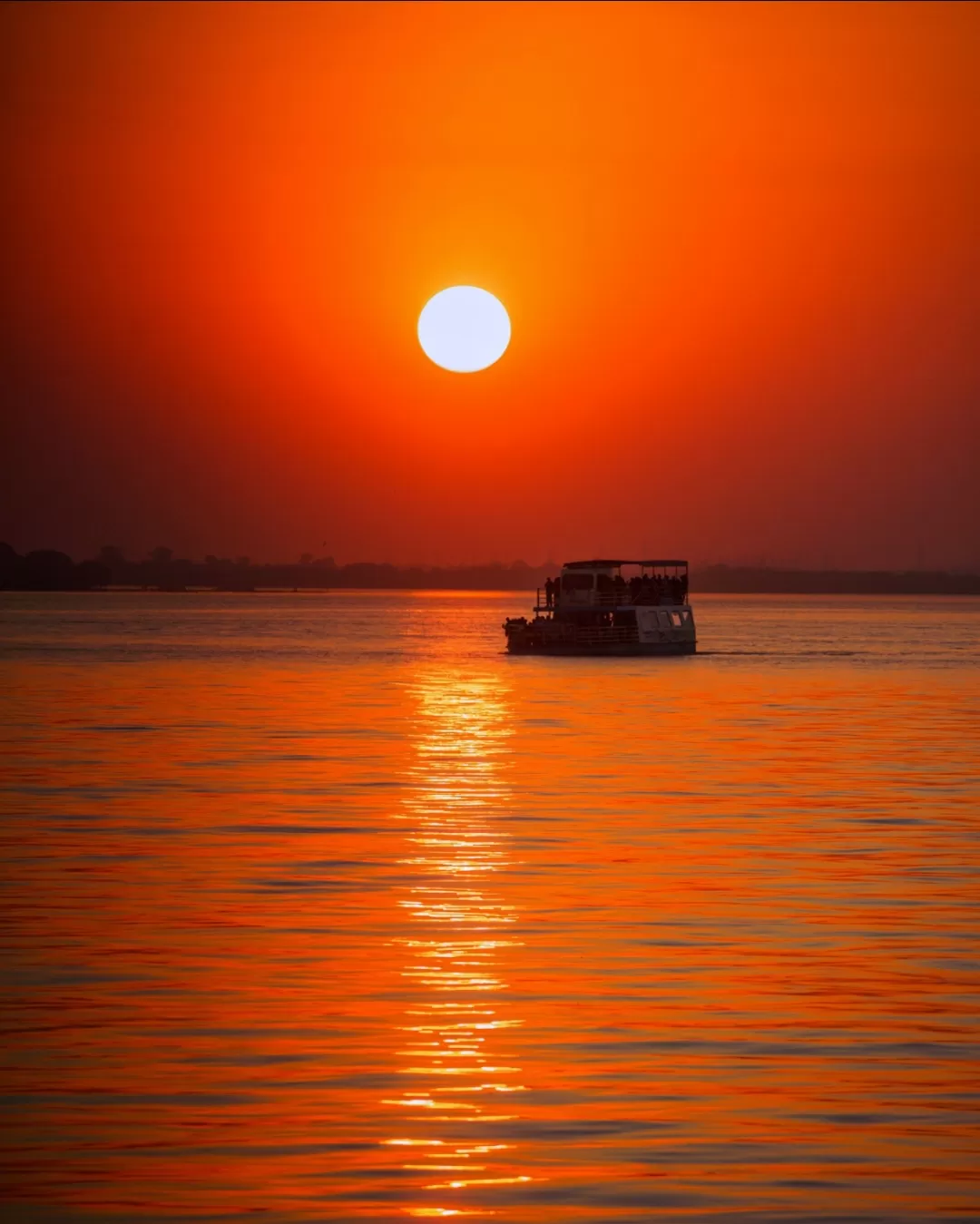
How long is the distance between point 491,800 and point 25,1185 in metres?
28.1

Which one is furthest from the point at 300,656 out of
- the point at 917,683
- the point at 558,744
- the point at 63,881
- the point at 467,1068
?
the point at 467,1068

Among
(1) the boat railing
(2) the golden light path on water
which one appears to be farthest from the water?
(1) the boat railing

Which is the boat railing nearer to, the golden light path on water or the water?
the water

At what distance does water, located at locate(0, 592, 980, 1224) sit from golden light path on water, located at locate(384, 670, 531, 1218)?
54mm

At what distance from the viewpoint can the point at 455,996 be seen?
20.6 meters

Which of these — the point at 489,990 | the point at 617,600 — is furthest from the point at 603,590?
the point at 489,990

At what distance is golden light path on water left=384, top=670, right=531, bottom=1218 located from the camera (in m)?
14.4

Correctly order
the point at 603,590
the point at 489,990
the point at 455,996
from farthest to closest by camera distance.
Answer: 1. the point at 603,590
2. the point at 489,990
3. the point at 455,996

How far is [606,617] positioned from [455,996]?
368 feet

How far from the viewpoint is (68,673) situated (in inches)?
4277

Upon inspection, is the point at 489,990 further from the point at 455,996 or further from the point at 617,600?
the point at 617,600

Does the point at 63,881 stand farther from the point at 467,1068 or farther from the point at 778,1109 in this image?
the point at 778,1109

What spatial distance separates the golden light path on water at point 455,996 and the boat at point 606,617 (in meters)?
82.3

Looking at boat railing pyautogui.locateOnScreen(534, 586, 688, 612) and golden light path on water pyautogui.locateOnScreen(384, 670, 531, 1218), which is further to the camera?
boat railing pyautogui.locateOnScreen(534, 586, 688, 612)
